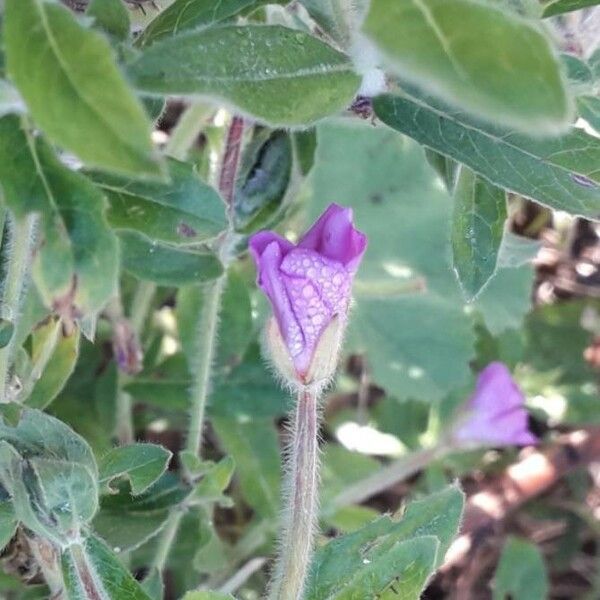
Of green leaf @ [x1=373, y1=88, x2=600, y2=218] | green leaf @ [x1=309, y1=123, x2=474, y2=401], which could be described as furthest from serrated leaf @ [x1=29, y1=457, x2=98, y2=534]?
green leaf @ [x1=309, y1=123, x2=474, y2=401]

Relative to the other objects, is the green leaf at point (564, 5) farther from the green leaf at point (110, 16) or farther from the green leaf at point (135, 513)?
the green leaf at point (135, 513)

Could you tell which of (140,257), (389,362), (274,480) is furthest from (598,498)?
(140,257)

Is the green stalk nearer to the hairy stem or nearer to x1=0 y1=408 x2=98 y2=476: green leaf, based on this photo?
the hairy stem

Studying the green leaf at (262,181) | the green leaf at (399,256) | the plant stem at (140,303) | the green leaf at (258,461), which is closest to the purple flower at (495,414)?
the green leaf at (399,256)

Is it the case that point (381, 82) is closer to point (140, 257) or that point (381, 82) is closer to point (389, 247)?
point (140, 257)

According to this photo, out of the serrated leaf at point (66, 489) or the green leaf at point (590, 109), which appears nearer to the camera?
the serrated leaf at point (66, 489)
